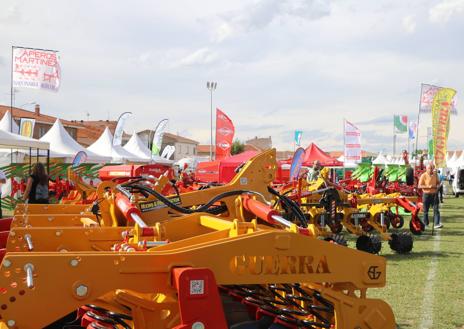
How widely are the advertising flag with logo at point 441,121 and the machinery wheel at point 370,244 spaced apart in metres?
8.02

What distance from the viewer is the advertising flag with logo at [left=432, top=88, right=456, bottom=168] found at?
57.8 ft

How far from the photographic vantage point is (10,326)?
2.58m

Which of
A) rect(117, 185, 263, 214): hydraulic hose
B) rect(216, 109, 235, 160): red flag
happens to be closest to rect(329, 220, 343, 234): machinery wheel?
rect(117, 185, 263, 214): hydraulic hose

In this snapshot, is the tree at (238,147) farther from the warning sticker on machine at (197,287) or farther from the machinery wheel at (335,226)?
the warning sticker on machine at (197,287)

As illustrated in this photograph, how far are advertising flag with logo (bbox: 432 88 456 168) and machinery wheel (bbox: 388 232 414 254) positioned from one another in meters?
A: 7.62

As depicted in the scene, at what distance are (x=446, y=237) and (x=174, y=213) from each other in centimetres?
991

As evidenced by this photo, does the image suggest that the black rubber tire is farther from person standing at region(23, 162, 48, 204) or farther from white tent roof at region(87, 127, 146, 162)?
white tent roof at region(87, 127, 146, 162)

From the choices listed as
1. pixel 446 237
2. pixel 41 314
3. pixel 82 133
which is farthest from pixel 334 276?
pixel 82 133

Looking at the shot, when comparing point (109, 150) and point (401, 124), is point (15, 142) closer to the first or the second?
point (109, 150)

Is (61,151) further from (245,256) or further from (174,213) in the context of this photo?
(245,256)

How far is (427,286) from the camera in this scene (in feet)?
24.8

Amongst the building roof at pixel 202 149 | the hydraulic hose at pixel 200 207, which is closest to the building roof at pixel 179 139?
the building roof at pixel 202 149

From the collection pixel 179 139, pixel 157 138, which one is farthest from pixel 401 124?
pixel 179 139

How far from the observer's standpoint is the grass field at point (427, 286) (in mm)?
5898
